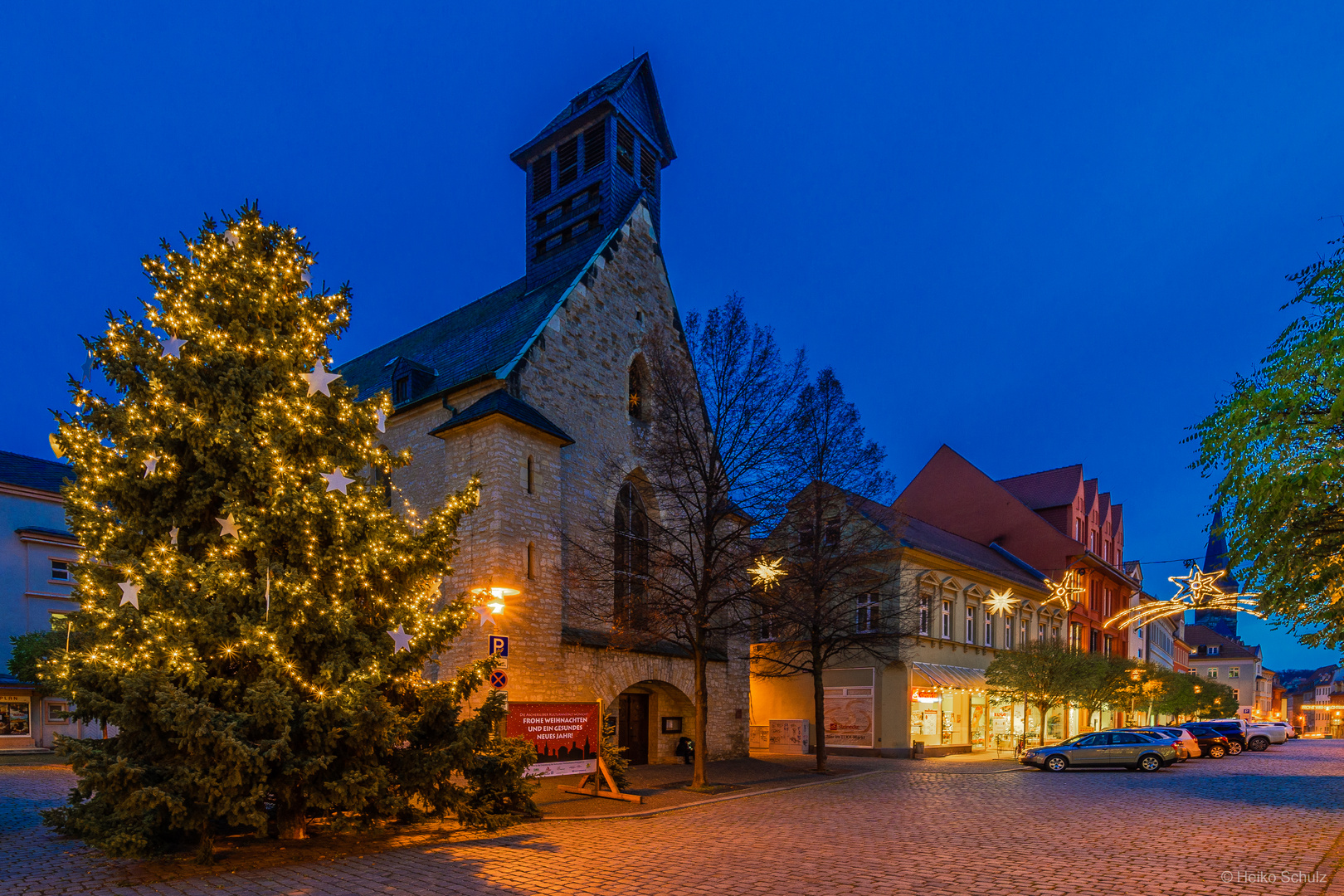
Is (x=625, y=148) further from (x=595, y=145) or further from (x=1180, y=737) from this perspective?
(x=1180, y=737)

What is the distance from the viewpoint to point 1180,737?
92.9 ft

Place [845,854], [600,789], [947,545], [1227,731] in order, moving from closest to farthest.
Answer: [845,854] → [600,789] → [947,545] → [1227,731]

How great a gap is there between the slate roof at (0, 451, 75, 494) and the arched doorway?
2312 cm

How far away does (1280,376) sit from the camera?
32.3 ft

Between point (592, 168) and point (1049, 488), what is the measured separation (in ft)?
111

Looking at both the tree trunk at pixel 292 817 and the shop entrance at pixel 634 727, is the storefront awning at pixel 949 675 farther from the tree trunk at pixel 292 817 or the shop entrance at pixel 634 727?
the tree trunk at pixel 292 817

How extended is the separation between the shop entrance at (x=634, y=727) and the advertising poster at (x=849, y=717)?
993 cm

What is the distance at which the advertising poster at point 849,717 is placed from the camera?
30438 millimetres

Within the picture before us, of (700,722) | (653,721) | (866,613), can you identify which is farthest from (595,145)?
(866,613)

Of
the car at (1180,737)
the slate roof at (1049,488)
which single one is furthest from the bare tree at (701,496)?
the slate roof at (1049,488)

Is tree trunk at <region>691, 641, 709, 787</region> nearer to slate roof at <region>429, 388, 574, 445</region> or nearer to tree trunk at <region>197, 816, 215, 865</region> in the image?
slate roof at <region>429, 388, 574, 445</region>

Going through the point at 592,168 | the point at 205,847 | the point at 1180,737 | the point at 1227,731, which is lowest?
the point at 1227,731

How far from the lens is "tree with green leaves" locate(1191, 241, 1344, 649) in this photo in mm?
9516

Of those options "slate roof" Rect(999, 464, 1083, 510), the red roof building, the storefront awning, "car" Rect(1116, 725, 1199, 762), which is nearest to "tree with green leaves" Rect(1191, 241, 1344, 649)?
"car" Rect(1116, 725, 1199, 762)
